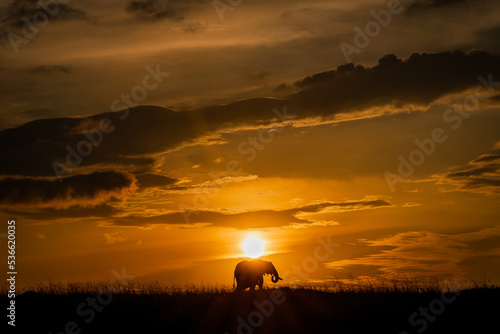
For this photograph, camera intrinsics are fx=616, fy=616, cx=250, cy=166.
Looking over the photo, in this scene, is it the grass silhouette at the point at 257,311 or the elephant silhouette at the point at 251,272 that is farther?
the elephant silhouette at the point at 251,272

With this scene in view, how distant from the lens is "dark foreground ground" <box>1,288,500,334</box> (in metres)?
19.7

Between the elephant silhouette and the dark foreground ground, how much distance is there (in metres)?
4.08

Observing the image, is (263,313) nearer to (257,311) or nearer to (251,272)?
(257,311)

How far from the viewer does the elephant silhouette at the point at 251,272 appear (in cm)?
2933

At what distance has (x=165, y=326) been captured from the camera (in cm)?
2009

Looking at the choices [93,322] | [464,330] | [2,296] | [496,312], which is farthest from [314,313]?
[2,296]

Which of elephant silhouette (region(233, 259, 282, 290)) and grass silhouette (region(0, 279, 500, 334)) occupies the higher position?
elephant silhouette (region(233, 259, 282, 290))

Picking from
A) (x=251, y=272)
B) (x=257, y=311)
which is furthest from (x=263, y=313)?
(x=251, y=272)

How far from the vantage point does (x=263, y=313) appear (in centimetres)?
2116

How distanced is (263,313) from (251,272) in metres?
8.70

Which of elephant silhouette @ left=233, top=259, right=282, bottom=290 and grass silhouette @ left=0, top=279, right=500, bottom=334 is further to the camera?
elephant silhouette @ left=233, top=259, right=282, bottom=290

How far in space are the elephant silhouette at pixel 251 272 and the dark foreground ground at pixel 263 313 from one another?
4.08 m

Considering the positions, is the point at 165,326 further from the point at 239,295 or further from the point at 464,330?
the point at 464,330

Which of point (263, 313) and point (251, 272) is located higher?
point (251, 272)
